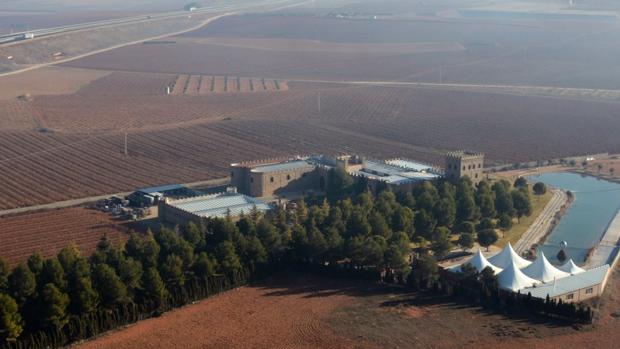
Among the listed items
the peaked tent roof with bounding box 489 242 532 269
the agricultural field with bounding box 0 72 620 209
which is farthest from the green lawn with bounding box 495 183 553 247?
the agricultural field with bounding box 0 72 620 209

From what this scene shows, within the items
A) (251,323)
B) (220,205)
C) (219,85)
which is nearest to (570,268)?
(251,323)

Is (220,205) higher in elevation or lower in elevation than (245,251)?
lower

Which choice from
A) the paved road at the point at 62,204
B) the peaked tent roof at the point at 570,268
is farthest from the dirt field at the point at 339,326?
the paved road at the point at 62,204

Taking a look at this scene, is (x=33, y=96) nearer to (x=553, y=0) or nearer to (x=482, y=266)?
(x=482, y=266)

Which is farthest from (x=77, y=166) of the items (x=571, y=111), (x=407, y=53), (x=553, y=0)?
(x=553, y=0)

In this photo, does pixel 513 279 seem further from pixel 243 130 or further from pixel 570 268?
pixel 243 130

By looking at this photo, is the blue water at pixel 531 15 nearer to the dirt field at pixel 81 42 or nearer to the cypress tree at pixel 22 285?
the dirt field at pixel 81 42
